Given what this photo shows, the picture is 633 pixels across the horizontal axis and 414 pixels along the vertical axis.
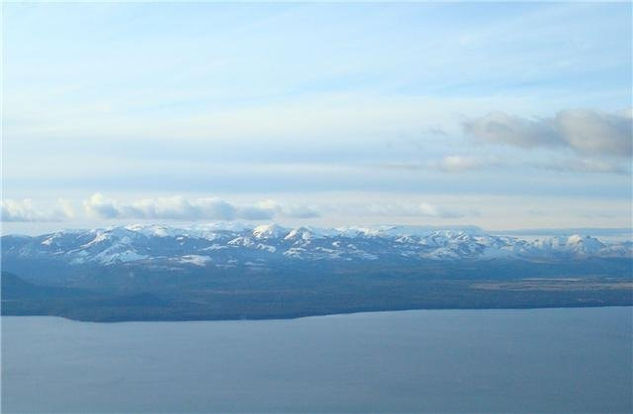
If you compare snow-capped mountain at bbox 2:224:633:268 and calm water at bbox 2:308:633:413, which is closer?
calm water at bbox 2:308:633:413

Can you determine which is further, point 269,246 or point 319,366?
point 269,246

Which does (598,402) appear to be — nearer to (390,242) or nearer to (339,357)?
(339,357)

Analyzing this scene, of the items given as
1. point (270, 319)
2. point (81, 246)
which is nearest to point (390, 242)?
point (81, 246)

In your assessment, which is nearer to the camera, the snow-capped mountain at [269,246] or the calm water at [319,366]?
the calm water at [319,366]
